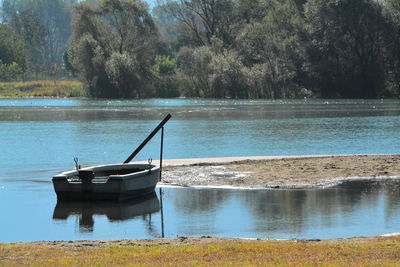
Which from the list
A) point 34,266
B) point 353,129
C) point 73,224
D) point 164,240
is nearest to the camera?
point 34,266

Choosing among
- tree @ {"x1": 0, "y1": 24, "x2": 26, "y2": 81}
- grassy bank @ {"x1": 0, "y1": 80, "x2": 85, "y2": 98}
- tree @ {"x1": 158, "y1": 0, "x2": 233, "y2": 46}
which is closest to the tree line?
tree @ {"x1": 158, "y1": 0, "x2": 233, "y2": 46}

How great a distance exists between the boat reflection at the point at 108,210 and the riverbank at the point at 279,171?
11.7 feet

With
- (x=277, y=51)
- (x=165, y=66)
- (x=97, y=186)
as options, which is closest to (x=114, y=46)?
(x=277, y=51)

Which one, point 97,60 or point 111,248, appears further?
point 97,60

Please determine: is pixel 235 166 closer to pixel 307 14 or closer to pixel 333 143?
pixel 333 143

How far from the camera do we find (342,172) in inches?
1180

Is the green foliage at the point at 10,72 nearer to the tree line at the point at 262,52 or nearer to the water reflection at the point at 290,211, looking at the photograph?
the tree line at the point at 262,52

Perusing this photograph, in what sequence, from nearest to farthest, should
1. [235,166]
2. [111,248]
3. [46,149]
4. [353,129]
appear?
1. [111,248]
2. [235,166]
3. [46,149]
4. [353,129]

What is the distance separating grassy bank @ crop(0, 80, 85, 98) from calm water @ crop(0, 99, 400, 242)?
56970 millimetres

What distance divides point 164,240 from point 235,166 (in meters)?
14.4

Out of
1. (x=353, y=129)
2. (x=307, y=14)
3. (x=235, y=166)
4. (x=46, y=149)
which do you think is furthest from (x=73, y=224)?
(x=307, y=14)

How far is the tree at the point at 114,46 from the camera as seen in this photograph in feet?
376

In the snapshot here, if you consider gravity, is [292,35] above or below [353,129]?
above

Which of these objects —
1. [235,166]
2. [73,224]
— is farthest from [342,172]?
[73,224]
